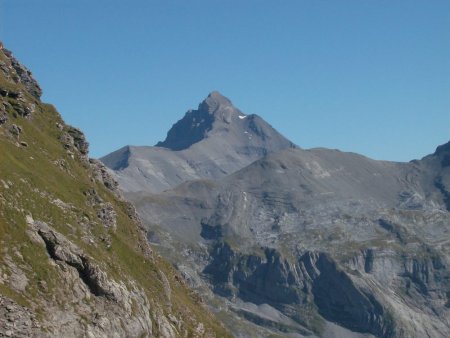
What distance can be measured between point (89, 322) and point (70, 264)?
9.53 m

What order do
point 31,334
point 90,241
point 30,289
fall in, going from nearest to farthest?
point 31,334
point 30,289
point 90,241

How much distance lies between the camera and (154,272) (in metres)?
161

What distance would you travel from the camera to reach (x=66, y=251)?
117 metres

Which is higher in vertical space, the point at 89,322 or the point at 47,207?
the point at 47,207

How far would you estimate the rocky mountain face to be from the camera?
10481 cm

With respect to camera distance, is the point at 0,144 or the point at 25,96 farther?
the point at 25,96

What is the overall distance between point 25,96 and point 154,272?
5819cm

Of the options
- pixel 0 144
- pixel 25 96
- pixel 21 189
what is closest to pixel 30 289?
pixel 21 189

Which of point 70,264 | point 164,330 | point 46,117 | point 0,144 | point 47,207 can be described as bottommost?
point 164,330

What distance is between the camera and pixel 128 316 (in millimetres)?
127938

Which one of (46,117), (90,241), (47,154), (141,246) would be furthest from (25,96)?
(90,241)

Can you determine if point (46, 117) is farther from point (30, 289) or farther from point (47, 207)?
point (30, 289)

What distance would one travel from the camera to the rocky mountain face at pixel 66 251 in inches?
4126

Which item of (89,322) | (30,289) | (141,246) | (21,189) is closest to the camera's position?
(30,289)
